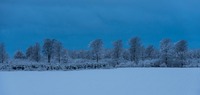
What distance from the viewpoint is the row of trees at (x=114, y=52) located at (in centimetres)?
2515

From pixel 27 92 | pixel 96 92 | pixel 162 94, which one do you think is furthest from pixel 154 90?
pixel 27 92

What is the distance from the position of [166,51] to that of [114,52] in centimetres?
576

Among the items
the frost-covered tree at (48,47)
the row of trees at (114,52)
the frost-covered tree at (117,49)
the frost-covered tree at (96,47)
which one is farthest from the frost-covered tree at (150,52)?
the frost-covered tree at (48,47)

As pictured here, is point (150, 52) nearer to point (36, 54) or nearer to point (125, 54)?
point (125, 54)

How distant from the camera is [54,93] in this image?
318 inches

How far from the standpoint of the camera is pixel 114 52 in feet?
109

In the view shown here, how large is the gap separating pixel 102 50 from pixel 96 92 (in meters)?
23.2

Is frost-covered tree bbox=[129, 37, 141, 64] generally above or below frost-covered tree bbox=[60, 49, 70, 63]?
above

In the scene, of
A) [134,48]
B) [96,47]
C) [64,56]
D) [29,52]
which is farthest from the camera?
[134,48]

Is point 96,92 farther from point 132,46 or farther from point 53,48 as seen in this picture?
point 132,46

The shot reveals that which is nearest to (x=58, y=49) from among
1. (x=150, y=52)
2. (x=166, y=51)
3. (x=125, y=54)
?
(x=125, y=54)

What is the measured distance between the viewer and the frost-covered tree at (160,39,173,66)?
28791 millimetres

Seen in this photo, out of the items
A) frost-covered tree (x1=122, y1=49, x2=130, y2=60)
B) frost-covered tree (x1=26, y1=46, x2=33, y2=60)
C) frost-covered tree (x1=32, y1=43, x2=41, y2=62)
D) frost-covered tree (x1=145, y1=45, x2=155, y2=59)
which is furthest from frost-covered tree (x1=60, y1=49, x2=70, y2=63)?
frost-covered tree (x1=145, y1=45, x2=155, y2=59)

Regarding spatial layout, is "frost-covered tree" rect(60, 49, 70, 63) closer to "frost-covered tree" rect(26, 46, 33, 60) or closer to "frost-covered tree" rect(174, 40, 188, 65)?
"frost-covered tree" rect(26, 46, 33, 60)
